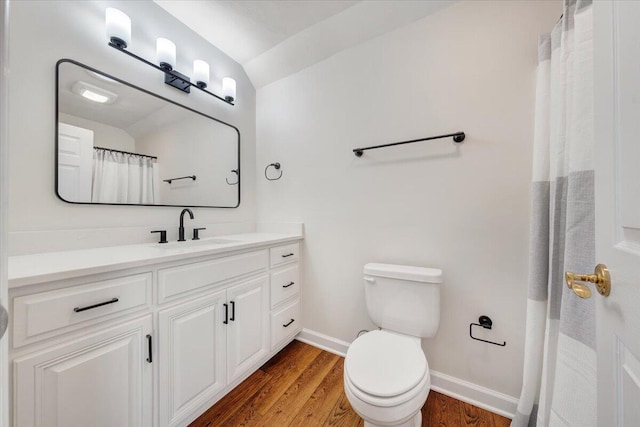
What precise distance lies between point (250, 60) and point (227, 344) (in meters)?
2.18

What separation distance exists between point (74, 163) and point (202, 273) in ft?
2.84

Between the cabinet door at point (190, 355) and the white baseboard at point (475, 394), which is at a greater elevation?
the cabinet door at point (190, 355)

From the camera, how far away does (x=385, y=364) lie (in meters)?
1.05

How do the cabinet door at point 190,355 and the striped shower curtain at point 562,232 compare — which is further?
the cabinet door at point 190,355

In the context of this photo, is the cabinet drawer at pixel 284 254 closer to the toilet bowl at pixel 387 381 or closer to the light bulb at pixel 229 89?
the toilet bowl at pixel 387 381

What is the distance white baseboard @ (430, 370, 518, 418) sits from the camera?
125 cm

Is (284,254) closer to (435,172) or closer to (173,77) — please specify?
(435,172)

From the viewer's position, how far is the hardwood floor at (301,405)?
1.21 m

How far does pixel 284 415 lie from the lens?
124 cm

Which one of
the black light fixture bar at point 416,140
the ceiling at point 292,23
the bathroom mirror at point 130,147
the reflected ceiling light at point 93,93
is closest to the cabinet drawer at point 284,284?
the bathroom mirror at point 130,147

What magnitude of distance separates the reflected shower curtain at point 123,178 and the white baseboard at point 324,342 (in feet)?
4.86

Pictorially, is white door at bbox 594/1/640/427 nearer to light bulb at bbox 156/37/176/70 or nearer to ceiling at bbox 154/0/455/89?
ceiling at bbox 154/0/455/89

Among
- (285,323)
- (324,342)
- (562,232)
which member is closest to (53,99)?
(285,323)

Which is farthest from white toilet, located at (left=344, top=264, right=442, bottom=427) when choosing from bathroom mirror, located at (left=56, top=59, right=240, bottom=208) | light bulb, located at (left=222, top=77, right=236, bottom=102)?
light bulb, located at (left=222, top=77, right=236, bottom=102)
